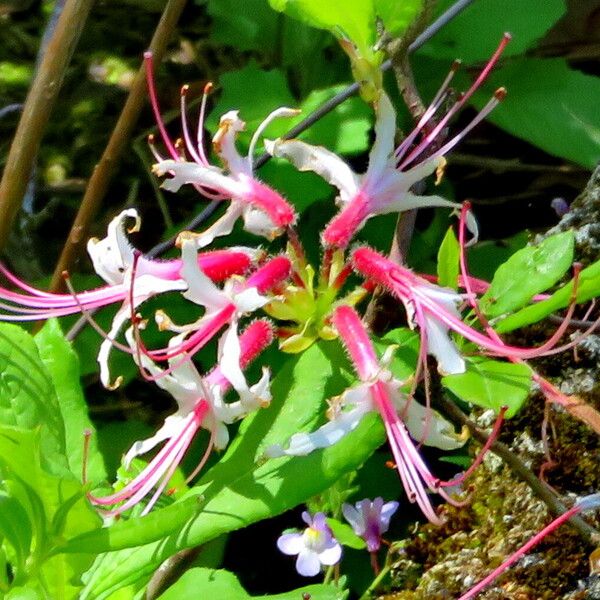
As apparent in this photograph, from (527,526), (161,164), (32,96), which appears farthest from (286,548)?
(32,96)

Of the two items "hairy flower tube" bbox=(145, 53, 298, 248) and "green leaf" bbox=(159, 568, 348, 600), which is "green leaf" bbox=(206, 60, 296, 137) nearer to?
"hairy flower tube" bbox=(145, 53, 298, 248)

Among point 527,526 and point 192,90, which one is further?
point 192,90

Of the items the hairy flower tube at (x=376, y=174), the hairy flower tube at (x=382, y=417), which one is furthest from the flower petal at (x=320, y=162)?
the hairy flower tube at (x=382, y=417)

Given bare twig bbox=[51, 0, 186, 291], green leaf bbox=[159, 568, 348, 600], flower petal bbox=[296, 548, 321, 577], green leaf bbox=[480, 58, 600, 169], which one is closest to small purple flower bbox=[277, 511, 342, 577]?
flower petal bbox=[296, 548, 321, 577]

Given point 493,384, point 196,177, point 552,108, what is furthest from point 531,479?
point 552,108

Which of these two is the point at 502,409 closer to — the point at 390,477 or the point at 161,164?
the point at 161,164

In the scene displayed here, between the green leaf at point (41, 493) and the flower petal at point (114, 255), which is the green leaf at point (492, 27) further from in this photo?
the green leaf at point (41, 493)
